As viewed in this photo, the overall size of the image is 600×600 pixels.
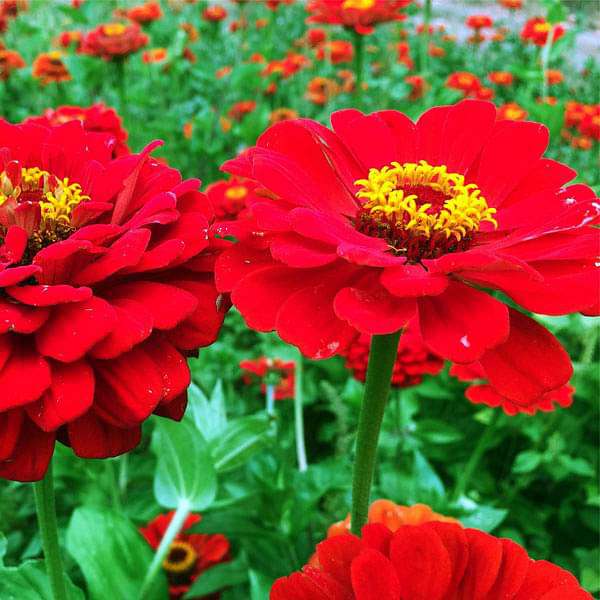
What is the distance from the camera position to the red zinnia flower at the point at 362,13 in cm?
179

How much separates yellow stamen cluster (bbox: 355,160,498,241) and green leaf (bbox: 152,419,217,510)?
1.13 ft

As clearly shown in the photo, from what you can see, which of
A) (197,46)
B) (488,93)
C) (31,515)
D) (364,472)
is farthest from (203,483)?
(197,46)

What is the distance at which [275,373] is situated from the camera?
113 cm

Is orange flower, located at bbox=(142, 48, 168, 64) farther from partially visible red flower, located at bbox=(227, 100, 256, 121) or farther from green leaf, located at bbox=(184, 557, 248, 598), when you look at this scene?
green leaf, located at bbox=(184, 557, 248, 598)

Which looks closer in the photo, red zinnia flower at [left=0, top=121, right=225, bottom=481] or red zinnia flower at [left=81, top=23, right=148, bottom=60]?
red zinnia flower at [left=0, top=121, right=225, bottom=481]

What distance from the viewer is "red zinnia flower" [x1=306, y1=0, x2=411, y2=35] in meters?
1.79

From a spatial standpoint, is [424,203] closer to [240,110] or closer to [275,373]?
[275,373]

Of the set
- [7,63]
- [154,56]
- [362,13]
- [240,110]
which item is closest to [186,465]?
[362,13]

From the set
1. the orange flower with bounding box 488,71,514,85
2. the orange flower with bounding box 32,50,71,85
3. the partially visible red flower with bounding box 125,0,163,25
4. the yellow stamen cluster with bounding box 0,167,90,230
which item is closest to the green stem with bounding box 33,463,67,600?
the yellow stamen cluster with bounding box 0,167,90,230

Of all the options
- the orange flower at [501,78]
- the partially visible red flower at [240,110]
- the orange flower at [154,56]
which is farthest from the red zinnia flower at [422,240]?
the orange flower at [501,78]

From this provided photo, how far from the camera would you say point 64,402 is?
0.42 metres

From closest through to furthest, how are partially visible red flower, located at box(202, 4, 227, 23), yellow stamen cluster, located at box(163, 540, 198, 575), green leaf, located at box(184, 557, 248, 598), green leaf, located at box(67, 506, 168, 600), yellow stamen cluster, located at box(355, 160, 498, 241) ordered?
yellow stamen cluster, located at box(355, 160, 498, 241)
green leaf, located at box(67, 506, 168, 600)
green leaf, located at box(184, 557, 248, 598)
yellow stamen cluster, located at box(163, 540, 198, 575)
partially visible red flower, located at box(202, 4, 227, 23)

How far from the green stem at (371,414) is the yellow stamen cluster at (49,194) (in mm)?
240

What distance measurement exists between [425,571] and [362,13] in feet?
5.15
